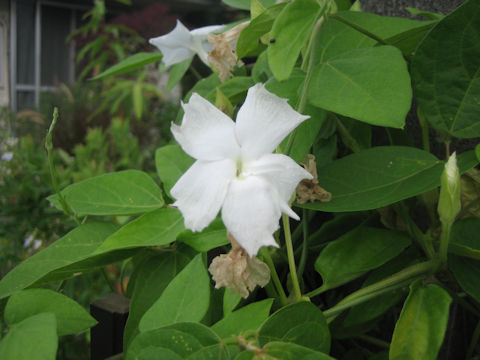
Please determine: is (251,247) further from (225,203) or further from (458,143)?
(458,143)

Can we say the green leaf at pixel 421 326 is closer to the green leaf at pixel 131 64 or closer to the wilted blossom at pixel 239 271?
the wilted blossom at pixel 239 271

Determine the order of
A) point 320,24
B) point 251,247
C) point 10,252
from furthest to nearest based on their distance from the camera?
point 10,252 < point 320,24 < point 251,247

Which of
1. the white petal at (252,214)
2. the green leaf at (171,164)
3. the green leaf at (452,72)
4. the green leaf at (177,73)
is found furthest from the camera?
the green leaf at (177,73)

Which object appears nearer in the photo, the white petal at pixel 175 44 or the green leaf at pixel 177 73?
the white petal at pixel 175 44

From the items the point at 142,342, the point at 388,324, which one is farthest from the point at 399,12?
the point at 142,342

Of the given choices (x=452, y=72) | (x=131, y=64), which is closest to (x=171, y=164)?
(x=131, y=64)

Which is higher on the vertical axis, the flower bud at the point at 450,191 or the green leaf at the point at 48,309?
the flower bud at the point at 450,191

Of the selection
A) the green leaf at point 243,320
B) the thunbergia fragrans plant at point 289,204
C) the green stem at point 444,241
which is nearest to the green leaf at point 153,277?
A: the thunbergia fragrans plant at point 289,204
